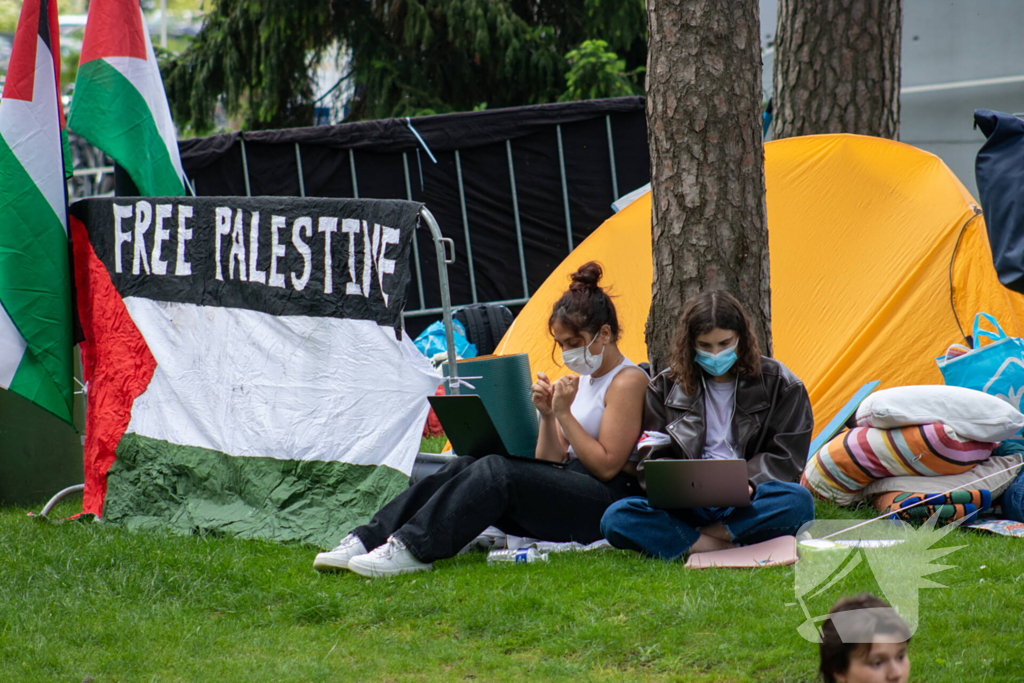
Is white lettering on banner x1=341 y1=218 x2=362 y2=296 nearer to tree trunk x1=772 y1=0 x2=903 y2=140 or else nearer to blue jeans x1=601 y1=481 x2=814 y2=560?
blue jeans x1=601 y1=481 x2=814 y2=560

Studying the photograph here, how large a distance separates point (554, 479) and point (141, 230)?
7.86 ft

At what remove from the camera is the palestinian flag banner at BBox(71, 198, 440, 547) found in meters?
4.17

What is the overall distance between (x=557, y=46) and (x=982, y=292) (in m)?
7.76

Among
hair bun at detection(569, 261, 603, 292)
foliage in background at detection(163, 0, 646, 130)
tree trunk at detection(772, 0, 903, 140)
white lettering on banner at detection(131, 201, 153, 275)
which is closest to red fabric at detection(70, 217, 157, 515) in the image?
white lettering on banner at detection(131, 201, 153, 275)

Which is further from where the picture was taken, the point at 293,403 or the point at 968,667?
the point at 293,403

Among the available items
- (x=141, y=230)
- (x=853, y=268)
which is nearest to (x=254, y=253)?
(x=141, y=230)

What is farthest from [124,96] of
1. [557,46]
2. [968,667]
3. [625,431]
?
[557,46]

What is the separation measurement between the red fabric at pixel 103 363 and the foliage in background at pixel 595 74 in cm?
668

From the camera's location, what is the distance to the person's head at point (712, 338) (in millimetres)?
3592

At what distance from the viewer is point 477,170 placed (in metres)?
8.13

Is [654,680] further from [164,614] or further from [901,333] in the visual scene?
[901,333]

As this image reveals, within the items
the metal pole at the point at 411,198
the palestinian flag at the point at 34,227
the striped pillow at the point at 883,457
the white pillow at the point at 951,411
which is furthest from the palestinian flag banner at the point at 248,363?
the metal pole at the point at 411,198

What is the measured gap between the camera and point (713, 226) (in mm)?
4355

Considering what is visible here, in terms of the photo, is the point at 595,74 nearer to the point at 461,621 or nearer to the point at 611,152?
the point at 611,152
